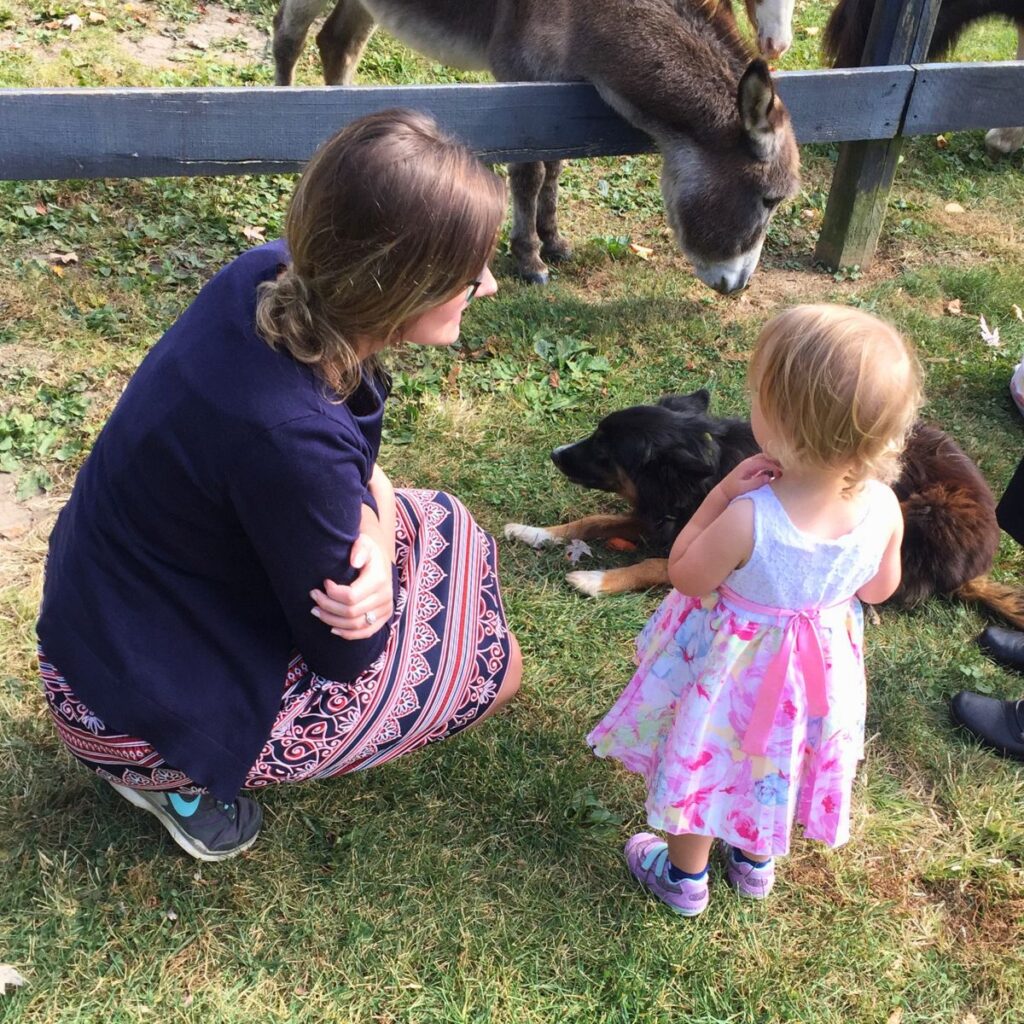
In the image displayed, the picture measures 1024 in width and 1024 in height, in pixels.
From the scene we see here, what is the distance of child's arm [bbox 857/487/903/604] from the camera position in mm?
1991

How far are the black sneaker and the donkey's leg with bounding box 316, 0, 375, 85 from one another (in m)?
5.24

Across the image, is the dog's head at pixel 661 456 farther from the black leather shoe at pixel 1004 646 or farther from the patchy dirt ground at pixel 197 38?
the patchy dirt ground at pixel 197 38

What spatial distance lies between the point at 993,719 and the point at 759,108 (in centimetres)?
291

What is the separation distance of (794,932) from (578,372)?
287 cm

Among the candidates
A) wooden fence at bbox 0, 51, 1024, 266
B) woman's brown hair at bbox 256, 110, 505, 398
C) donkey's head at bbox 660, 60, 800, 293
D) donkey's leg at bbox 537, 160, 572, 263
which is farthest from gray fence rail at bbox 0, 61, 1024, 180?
woman's brown hair at bbox 256, 110, 505, 398

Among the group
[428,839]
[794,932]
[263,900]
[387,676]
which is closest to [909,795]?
[794,932]

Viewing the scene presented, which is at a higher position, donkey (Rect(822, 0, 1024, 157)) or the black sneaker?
donkey (Rect(822, 0, 1024, 157))

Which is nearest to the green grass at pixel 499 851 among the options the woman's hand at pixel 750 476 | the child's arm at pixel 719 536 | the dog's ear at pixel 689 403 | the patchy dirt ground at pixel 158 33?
the dog's ear at pixel 689 403

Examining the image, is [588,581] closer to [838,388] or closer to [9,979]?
[838,388]

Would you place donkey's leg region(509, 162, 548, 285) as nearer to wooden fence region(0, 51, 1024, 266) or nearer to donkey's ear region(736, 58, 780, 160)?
wooden fence region(0, 51, 1024, 266)

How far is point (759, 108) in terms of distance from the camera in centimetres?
422

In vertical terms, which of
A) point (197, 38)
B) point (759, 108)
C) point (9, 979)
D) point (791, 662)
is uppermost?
point (759, 108)

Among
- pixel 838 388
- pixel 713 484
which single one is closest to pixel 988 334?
pixel 713 484

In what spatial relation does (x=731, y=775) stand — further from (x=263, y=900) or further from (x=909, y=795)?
(x=263, y=900)
